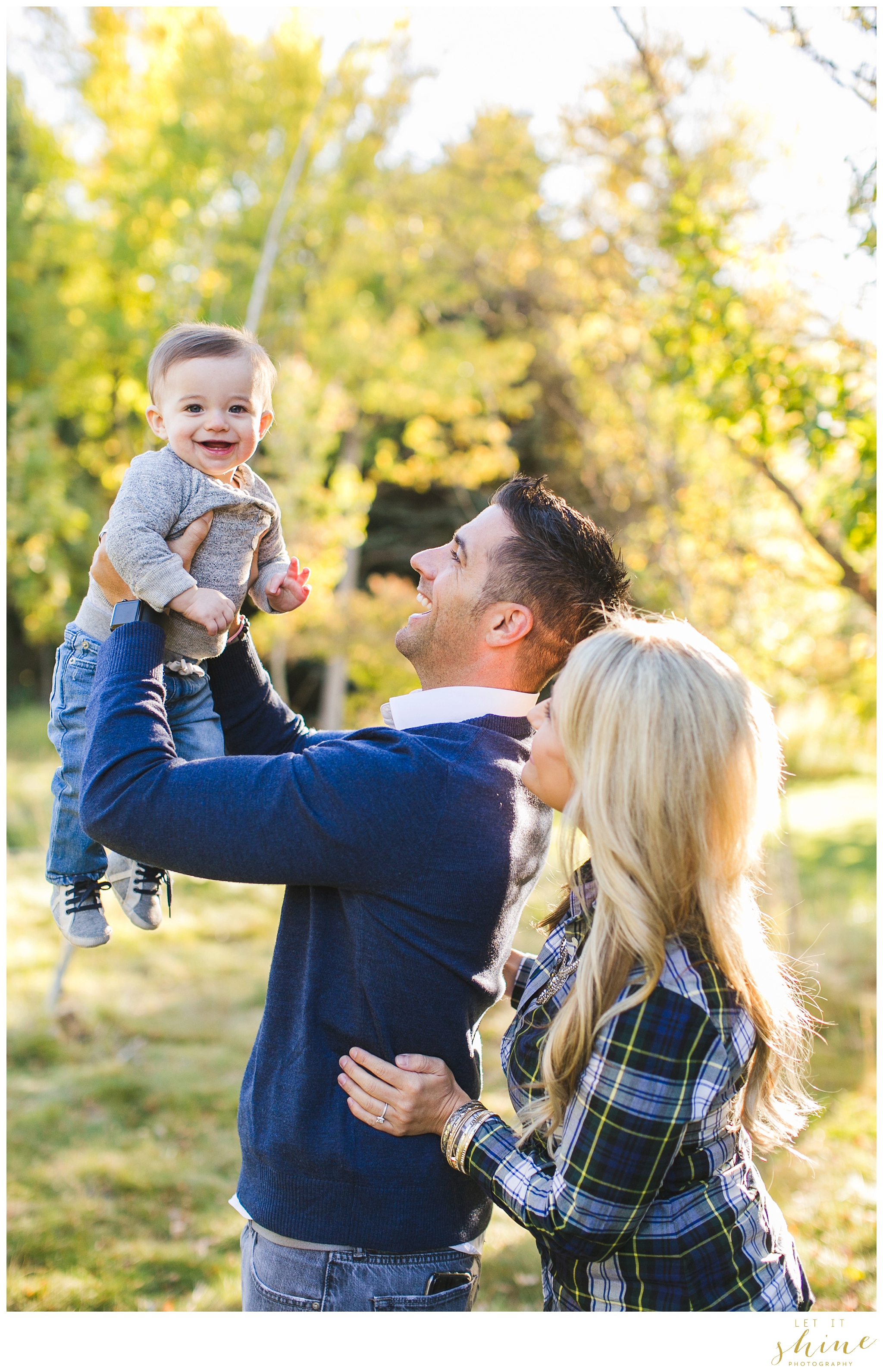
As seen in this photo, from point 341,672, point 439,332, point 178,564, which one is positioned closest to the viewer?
point 178,564

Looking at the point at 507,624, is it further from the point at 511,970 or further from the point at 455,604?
the point at 511,970

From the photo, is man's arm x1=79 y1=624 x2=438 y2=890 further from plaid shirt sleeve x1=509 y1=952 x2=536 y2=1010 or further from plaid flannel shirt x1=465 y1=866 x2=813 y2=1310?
plaid shirt sleeve x1=509 y1=952 x2=536 y2=1010

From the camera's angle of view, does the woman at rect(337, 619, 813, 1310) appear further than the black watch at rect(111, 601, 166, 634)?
No

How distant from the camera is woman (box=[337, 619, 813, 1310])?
1388 mm

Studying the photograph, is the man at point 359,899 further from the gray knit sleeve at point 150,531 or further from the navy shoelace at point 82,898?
the navy shoelace at point 82,898

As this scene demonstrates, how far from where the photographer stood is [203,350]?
6.07ft

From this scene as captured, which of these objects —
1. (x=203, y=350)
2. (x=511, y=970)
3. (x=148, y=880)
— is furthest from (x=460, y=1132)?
(x=203, y=350)

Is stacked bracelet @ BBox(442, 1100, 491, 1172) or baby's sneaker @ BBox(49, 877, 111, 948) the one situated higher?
baby's sneaker @ BBox(49, 877, 111, 948)

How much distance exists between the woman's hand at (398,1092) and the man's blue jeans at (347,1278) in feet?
0.72

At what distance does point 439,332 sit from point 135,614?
1077cm

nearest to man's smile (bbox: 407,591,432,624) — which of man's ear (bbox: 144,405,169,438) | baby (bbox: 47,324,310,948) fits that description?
baby (bbox: 47,324,310,948)

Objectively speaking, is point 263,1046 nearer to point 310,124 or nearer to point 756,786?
point 756,786

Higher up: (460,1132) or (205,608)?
(205,608)
